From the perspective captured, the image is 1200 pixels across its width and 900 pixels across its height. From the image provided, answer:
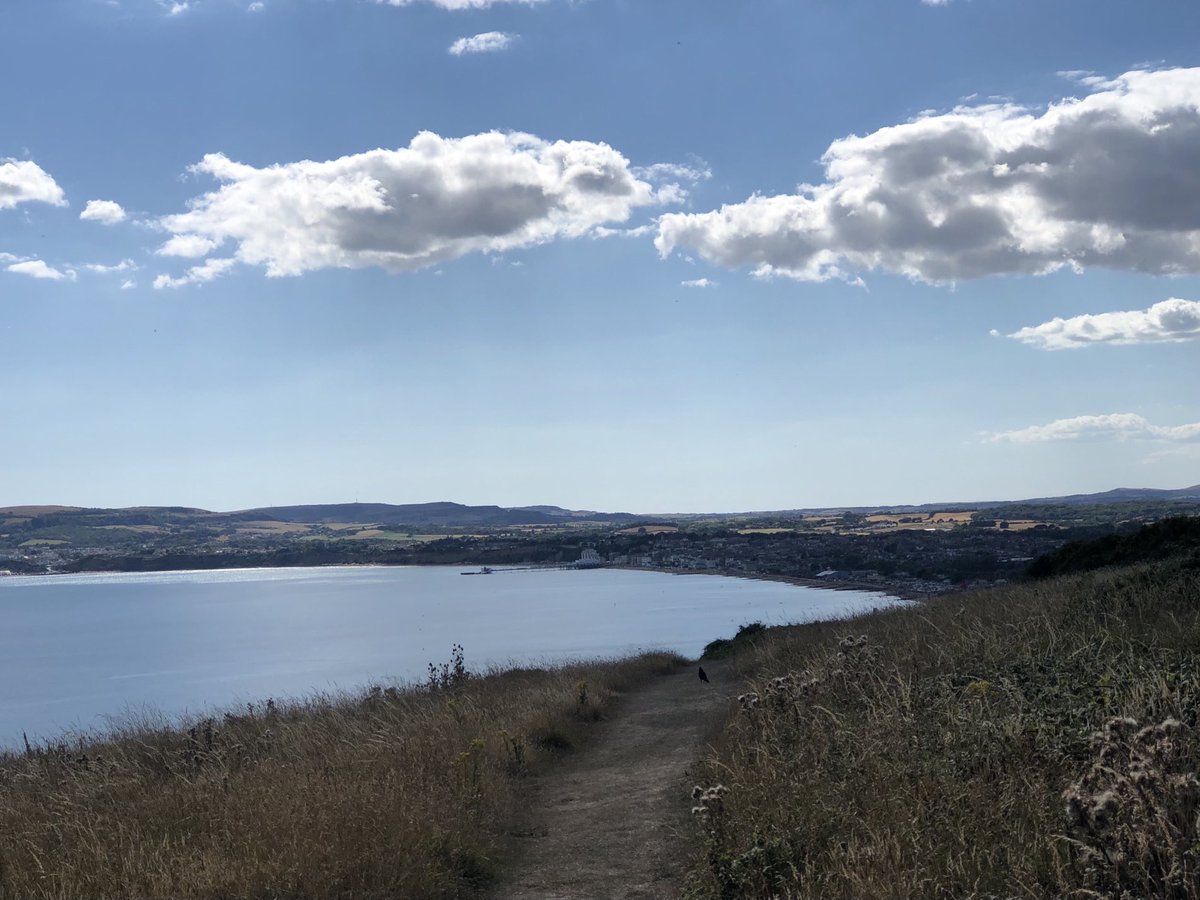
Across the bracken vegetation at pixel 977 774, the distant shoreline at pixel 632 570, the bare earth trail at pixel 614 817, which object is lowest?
the distant shoreline at pixel 632 570

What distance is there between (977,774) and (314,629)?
8472 centimetres

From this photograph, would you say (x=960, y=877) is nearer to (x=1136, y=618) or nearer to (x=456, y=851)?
(x=456, y=851)

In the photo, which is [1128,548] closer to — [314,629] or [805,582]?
[314,629]

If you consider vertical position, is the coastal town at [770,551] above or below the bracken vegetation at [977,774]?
below

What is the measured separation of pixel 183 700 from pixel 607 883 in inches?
1752

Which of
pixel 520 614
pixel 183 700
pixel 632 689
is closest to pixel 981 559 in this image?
pixel 520 614

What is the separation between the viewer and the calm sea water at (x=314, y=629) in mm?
48531

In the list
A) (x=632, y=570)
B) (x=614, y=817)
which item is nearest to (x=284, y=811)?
(x=614, y=817)

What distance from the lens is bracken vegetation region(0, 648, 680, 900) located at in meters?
5.80

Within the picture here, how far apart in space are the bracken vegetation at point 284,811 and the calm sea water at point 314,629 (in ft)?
38.2

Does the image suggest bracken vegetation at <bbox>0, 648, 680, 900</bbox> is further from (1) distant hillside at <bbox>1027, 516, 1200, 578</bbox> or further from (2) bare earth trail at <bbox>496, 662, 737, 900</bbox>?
(1) distant hillside at <bbox>1027, 516, 1200, 578</bbox>

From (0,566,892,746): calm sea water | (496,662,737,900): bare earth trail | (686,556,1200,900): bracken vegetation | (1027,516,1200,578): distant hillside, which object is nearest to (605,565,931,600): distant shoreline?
(0,566,892,746): calm sea water

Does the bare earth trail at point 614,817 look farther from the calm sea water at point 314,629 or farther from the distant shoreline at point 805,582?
the distant shoreline at point 805,582

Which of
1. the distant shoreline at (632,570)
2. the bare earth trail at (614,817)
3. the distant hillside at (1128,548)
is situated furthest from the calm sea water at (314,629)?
the bare earth trail at (614,817)
